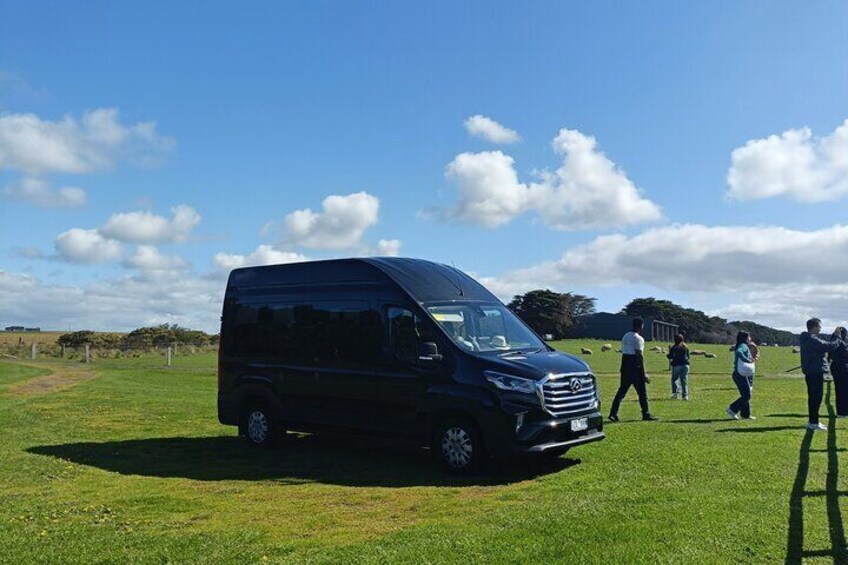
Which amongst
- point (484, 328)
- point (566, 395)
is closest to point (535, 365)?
point (566, 395)

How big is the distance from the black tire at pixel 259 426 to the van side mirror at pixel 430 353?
143 inches

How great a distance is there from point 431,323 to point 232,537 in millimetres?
4345

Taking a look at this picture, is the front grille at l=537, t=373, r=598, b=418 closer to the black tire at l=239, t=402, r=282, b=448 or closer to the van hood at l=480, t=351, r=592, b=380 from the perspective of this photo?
the van hood at l=480, t=351, r=592, b=380

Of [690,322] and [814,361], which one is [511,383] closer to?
[814,361]

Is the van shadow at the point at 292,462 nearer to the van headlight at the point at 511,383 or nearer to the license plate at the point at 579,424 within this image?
the license plate at the point at 579,424

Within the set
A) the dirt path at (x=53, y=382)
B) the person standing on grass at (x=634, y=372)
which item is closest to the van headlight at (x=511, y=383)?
the person standing on grass at (x=634, y=372)

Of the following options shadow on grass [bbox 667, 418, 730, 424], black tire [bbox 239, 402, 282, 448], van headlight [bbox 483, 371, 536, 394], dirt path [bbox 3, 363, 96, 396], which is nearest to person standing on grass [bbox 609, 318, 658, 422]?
shadow on grass [bbox 667, 418, 730, 424]

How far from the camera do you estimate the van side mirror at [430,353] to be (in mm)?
10188

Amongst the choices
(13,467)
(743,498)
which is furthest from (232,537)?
(13,467)

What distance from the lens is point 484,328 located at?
11.0m

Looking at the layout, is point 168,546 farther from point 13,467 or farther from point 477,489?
point 13,467

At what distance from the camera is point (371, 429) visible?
36.3ft

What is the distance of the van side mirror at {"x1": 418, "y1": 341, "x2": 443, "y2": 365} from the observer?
33.4 feet

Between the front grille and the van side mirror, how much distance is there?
4.62ft
